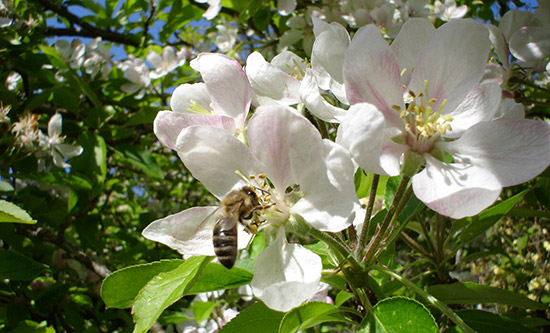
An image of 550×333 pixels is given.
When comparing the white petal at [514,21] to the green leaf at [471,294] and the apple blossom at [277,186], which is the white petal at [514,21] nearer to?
the green leaf at [471,294]

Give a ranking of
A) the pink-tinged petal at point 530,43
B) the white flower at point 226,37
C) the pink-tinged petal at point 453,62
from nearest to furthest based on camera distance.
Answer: the pink-tinged petal at point 453,62 → the pink-tinged petal at point 530,43 → the white flower at point 226,37

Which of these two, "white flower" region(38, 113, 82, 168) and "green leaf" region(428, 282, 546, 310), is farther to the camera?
"white flower" region(38, 113, 82, 168)

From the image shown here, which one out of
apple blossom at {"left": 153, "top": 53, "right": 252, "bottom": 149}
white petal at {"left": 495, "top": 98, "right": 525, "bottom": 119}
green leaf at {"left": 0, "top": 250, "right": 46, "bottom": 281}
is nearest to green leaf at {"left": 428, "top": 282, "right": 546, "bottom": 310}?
white petal at {"left": 495, "top": 98, "right": 525, "bottom": 119}

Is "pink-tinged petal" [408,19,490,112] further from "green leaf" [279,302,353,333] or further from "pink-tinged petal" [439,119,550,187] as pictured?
"green leaf" [279,302,353,333]

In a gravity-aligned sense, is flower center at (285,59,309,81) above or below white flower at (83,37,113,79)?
above

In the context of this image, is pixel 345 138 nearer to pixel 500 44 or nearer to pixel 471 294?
pixel 471 294

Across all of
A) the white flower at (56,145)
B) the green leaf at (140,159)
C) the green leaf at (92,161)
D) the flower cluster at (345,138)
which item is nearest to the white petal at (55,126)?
the white flower at (56,145)

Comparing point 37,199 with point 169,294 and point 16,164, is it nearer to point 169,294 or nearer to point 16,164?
point 16,164

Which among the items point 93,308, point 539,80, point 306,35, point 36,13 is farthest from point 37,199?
point 539,80
